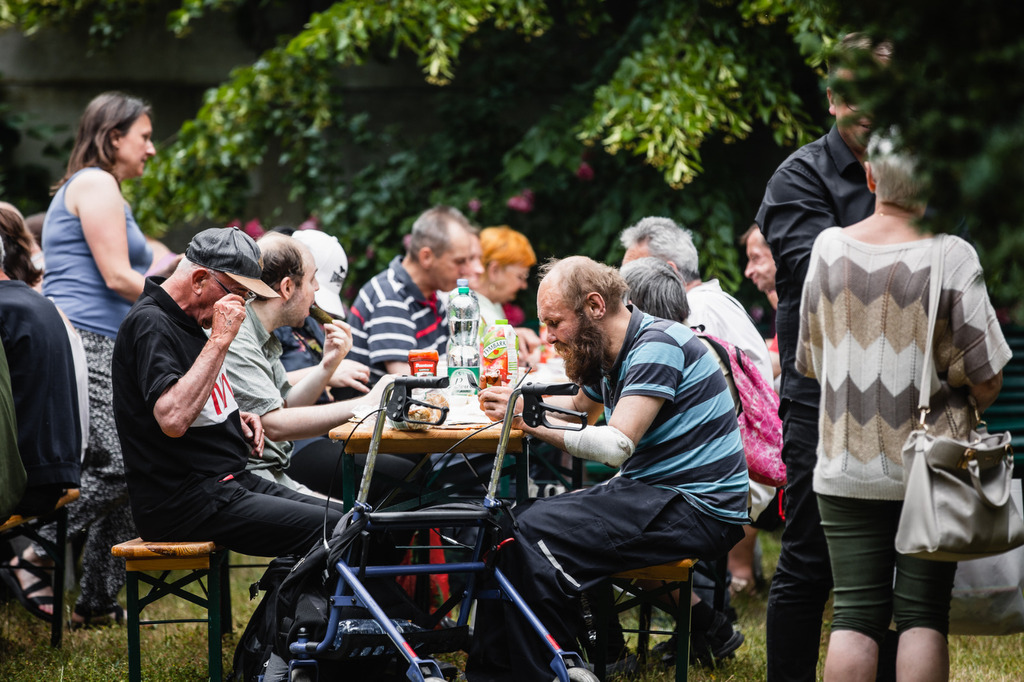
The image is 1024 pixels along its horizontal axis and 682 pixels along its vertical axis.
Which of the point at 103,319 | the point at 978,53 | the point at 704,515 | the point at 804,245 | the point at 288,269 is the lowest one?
the point at 704,515

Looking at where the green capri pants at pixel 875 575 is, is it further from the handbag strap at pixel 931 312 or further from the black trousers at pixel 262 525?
the black trousers at pixel 262 525

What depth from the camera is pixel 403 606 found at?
289 cm

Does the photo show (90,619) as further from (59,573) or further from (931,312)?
(931,312)

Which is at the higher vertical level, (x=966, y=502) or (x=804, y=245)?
(x=804, y=245)

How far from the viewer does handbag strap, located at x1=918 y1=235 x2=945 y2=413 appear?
6.94ft

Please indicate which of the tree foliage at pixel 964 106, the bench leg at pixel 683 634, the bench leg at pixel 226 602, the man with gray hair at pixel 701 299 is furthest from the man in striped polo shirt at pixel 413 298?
the tree foliage at pixel 964 106

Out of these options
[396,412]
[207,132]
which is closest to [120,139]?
[207,132]

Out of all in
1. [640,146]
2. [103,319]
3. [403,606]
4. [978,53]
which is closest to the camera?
[978,53]

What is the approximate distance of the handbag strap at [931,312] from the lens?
2115 mm

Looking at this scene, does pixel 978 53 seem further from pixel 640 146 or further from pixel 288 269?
pixel 640 146

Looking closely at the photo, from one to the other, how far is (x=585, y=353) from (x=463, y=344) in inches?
43.1

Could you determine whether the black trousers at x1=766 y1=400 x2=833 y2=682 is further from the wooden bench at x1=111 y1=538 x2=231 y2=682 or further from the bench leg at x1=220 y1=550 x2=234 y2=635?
the bench leg at x1=220 y1=550 x2=234 y2=635

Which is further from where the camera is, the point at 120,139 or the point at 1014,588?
the point at 120,139

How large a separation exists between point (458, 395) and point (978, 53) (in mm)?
2397
